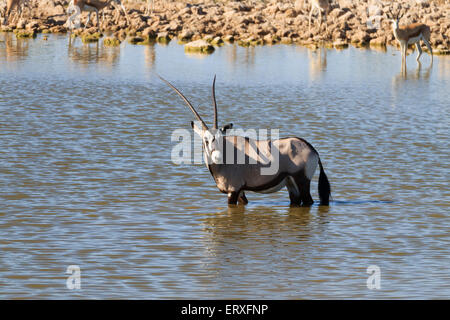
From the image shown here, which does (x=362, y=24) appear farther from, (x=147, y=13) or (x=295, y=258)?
(x=295, y=258)

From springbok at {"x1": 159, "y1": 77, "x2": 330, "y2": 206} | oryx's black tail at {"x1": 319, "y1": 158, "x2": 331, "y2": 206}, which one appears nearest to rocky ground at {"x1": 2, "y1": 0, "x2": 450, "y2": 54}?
oryx's black tail at {"x1": 319, "y1": 158, "x2": 331, "y2": 206}

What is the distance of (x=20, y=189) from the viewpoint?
12.0 metres

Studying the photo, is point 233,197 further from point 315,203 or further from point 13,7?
point 13,7

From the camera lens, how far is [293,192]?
11156 millimetres

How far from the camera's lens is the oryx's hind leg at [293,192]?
36.1ft

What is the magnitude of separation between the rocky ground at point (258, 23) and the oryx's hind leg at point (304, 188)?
83.6 feet

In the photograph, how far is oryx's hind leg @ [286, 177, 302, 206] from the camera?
11.0m

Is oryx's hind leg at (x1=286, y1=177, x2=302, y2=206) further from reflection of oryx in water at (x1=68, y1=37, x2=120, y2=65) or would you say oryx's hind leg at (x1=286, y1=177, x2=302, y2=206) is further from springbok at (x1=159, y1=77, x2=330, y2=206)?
reflection of oryx in water at (x1=68, y1=37, x2=120, y2=65)

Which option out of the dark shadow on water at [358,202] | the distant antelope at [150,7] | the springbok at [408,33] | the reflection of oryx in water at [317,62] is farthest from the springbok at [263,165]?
the distant antelope at [150,7]

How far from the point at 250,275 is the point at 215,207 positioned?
2881 mm

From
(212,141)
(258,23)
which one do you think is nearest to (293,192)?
(212,141)

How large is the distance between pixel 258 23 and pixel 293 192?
30264mm

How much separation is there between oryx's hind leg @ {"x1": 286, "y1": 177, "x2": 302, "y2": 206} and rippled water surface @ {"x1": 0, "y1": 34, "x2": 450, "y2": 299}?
0.62ft

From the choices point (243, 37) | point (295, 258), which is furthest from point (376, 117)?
point (243, 37)
